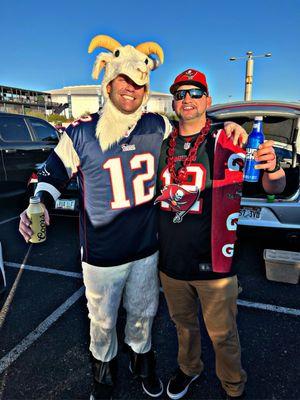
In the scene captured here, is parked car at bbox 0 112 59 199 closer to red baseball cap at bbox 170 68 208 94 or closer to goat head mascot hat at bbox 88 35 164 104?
goat head mascot hat at bbox 88 35 164 104

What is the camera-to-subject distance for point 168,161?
6.45ft

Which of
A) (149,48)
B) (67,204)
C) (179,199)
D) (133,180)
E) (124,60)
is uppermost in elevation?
(149,48)

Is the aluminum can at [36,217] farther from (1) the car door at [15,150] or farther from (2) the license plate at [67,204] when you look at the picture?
(1) the car door at [15,150]

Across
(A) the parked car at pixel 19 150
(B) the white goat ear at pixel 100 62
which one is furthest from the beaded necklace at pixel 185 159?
(A) the parked car at pixel 19 150

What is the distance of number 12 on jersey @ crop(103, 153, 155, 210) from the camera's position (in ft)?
6.39

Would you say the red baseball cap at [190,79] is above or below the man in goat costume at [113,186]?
above

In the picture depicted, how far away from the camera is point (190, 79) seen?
6.26 ft

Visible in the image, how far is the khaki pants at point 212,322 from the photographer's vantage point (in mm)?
1904

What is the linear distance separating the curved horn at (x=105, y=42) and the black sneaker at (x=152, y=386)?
2.32 m

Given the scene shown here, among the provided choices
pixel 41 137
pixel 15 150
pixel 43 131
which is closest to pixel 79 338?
pixel 15 150

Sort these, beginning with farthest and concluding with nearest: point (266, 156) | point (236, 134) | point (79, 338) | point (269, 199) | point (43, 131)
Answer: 1. point (43, 131)
2. point (269, 199)
3. point (79, 338)
4. point (236, 134)
5. point (266, 156)

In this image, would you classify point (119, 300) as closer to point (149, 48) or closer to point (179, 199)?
point (179, 199)

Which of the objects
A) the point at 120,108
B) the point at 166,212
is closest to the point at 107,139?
the point at 120,108

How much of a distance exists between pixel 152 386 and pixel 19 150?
553 centimetres
